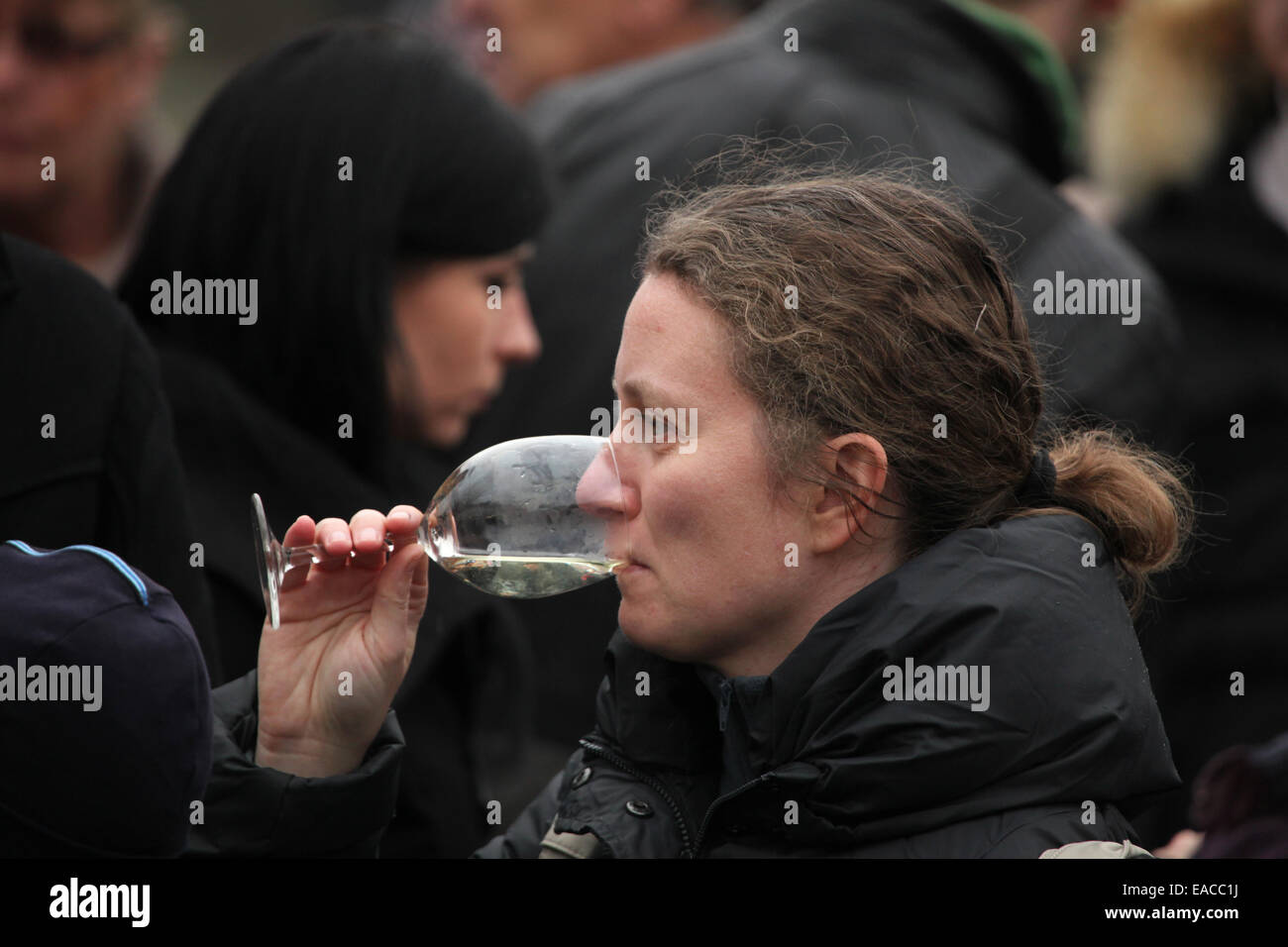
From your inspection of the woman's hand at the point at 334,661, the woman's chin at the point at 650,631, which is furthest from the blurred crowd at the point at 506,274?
the woman's chin at the point at 650,631

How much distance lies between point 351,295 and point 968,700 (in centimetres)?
185

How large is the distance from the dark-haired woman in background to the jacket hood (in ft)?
4.70

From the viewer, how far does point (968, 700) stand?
2086mm

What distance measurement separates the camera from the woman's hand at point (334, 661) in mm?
2533

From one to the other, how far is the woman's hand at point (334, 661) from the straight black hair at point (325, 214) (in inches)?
39.9

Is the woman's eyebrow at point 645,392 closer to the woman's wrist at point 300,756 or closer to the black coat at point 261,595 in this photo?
the woman's wrist at point 300,756

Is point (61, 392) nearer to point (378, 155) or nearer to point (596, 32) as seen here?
point (378, 155)

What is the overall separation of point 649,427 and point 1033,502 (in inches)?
22.3

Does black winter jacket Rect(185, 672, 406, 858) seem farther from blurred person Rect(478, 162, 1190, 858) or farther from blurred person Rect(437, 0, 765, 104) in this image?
blurred person Rect(437, 0, 765, 104)

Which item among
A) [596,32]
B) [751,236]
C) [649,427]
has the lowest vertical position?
[649,427]

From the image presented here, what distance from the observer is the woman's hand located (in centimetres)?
253

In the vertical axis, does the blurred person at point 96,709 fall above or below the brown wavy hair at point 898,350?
below

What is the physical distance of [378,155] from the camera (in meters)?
3.54

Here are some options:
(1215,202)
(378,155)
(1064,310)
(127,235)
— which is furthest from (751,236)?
(127,235)
